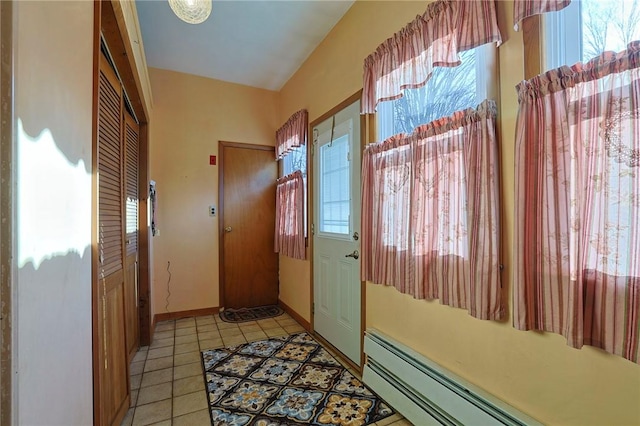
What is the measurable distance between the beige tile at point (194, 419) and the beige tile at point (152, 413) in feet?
0.28

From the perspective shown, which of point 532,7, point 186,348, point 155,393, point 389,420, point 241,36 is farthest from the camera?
point 241,36

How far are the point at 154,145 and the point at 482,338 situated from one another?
3.65 meters

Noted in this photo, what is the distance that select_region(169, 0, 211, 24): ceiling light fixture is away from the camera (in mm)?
1678

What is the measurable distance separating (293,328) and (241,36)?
305 centimetres

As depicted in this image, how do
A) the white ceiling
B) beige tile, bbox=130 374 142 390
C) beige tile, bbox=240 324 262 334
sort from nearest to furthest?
beige tile, bbox=130 374 142 390
the white ceiling
beige tile, bbox=240 324 262 334

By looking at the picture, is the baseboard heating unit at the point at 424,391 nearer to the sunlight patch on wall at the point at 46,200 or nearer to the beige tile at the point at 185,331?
the sunlight patch on wall at the point at 46,200

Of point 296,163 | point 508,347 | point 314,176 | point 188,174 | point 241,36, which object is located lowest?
point 508,347

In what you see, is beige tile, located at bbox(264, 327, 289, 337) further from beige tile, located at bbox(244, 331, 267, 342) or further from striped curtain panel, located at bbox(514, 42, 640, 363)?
striped curtain panel, located at bbox(514, 42, 640, 363)

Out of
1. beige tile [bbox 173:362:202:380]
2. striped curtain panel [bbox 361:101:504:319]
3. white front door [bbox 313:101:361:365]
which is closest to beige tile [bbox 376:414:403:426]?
white front door [bbox 313:101:361:365]

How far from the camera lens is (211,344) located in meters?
2.78

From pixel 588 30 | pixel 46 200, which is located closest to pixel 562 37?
pixel 588 30

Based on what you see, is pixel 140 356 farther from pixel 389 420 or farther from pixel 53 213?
pixel 53 213

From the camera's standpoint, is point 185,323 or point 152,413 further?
point 185,323

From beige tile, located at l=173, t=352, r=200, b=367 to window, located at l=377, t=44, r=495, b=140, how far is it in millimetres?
2390
